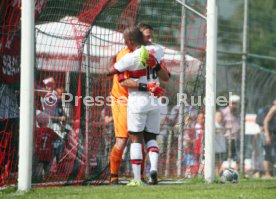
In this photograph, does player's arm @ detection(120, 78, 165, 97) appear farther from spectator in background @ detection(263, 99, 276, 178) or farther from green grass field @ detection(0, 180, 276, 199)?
spectator in background @ detection(263, 99, 276, 178)

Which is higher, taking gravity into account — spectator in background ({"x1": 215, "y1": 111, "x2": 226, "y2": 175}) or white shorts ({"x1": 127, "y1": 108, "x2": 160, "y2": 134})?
white shorts ({"x1": 127, "y1": 108, "x2": 160, "y2": 134})

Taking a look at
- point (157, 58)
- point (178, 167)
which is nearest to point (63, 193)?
point (157, 58)

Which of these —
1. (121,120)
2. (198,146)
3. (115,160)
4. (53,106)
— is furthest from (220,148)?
(121,120)

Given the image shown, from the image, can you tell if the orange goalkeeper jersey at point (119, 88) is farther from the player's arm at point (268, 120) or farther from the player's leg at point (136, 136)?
the player's arm at point (268, 120)

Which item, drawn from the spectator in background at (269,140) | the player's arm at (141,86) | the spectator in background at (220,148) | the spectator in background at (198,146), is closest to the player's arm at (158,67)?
the player's arm at (141,86)

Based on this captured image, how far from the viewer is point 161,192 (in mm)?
9031

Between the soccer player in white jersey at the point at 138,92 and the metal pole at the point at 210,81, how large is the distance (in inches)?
23.2

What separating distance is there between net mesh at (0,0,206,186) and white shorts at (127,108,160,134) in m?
1.43

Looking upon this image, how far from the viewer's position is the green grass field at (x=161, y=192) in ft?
A: 28.2

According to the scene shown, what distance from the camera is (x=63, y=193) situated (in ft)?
30.3

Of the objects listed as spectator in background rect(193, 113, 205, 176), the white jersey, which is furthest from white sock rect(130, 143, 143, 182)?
spectator in background rect(193, 113, 205, 176)

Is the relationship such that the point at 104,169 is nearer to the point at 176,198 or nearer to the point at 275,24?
the point at 176,198

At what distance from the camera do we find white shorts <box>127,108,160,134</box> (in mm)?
10562

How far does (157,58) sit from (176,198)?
272cm
